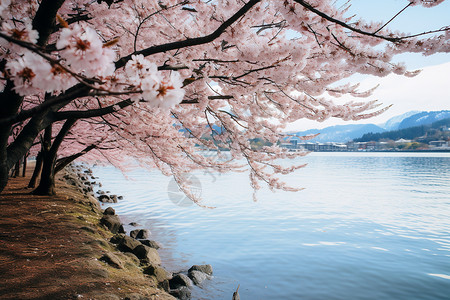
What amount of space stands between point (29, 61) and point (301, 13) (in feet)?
8.84

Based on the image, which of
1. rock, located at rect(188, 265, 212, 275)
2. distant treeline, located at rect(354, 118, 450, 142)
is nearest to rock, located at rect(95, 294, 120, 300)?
rock, located at rect(188, 265, 212, 275)

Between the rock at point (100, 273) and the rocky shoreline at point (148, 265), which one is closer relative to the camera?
the rock at point (100, 273)

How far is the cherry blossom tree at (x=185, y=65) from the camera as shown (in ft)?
6.33

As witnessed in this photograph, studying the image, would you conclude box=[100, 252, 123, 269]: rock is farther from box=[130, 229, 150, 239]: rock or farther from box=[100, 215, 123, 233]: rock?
box=[130, 229, 150, 239]: rock

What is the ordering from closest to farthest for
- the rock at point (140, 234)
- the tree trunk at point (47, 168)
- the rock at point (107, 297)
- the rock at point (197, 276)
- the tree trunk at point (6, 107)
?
the tree trunk at point (6, 107) → the rock at point (107, 297) → the rock at point (197, 276) → the tree trunk at point (47, 168) → the rock at point (140, 234)

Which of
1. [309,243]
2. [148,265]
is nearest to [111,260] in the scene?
[148,265]

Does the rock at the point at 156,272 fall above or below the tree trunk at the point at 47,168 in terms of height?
below

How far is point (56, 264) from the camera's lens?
16.3ft

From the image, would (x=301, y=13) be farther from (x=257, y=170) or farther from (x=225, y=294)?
(x=225, y=294)

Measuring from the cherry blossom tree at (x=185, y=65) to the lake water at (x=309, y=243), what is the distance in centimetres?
345

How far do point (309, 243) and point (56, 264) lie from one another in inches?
404

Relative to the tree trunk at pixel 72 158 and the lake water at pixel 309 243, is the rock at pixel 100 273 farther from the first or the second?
the tree trunk at pixel 72 158

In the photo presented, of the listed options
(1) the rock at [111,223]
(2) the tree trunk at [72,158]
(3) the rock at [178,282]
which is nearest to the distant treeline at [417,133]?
(1) the rock at [111,223]

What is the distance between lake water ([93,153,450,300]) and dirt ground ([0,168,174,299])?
2.93 metres
